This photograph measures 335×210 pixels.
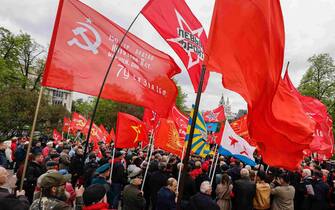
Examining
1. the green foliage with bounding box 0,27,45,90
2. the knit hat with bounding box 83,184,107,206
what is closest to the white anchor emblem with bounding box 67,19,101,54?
the knit hat with bounding box 83,184,107,206

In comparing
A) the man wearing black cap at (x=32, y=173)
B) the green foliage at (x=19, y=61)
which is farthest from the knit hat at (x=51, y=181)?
the green foliage at (x=19, y=61)

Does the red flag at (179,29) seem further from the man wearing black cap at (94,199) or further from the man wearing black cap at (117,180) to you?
the man wearing black cap at (117,180)

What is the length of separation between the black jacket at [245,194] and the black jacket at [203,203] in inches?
74.6

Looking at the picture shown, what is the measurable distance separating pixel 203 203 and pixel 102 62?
2974 mm

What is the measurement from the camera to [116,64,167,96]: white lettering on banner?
522 cm

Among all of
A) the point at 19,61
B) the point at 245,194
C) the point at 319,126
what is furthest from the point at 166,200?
the point at 19,61

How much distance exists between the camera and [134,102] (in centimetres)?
533

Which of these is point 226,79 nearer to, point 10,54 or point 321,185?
point 321,185

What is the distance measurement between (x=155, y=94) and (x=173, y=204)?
2238 mm

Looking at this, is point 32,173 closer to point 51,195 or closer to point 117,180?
point 117,180

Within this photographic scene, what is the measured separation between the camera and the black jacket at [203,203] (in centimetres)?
478

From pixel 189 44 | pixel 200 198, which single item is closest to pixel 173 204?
pixel 200 198

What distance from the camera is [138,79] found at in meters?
5.49

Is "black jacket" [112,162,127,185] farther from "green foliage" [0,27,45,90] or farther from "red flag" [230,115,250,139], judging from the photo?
"green foliage" [0,27,45,90]
